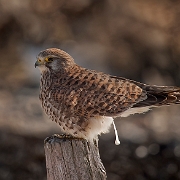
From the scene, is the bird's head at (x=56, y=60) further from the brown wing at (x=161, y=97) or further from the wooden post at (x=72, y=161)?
the wooden post at (x=72, y=161)

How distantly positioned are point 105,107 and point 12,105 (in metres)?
5.05

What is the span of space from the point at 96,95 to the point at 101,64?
237 inches

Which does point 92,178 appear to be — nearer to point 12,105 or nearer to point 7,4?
point 12,105

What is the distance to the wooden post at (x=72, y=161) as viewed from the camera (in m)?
4.48

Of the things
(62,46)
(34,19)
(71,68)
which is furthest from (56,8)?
(71,68)

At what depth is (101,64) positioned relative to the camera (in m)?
11.5

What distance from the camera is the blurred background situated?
9.17 m

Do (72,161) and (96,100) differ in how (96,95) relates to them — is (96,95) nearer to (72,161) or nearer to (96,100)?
(96,100)

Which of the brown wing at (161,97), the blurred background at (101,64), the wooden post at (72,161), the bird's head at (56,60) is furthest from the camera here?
the blurred background at (101,64)

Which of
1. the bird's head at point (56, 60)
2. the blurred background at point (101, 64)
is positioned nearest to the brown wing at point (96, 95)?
the bird's head at point (56, 60)

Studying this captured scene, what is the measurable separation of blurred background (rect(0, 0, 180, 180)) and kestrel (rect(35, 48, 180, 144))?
142 inches

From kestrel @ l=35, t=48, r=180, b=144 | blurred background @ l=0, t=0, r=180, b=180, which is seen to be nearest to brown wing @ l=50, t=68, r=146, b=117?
kestrel @ l=35, t=48, r=180, b=144

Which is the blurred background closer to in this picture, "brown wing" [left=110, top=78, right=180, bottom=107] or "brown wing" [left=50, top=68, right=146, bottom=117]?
"brown wing" [left=50, top=68, right=146, bottom=117]

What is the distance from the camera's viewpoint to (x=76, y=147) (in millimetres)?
4562
